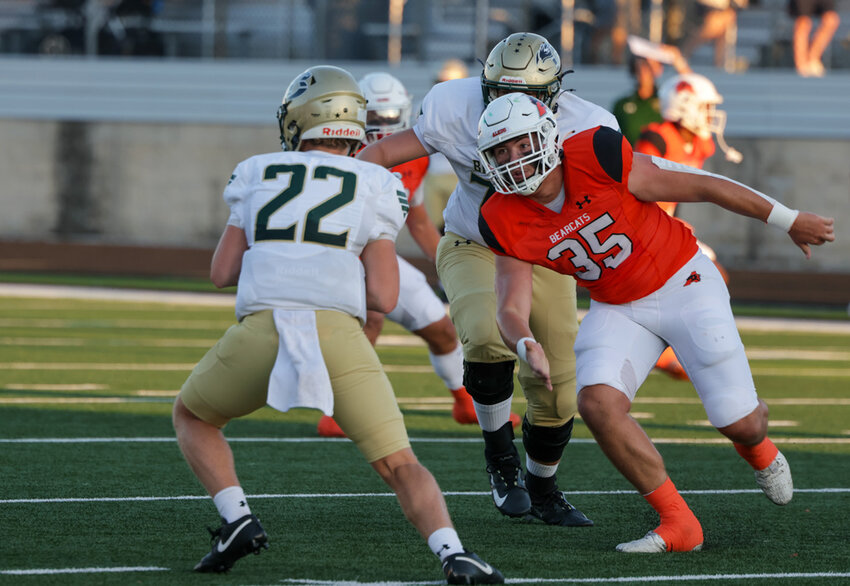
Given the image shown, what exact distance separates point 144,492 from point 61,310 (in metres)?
9.01

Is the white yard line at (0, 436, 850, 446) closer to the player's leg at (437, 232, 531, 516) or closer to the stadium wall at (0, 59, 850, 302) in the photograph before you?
the player's leg at (437, 232, 531, 516)

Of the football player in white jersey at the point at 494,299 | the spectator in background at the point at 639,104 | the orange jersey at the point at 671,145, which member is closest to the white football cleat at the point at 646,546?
the football player in white jersey at the point at 494,299

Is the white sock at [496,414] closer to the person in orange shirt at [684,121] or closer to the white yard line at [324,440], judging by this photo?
the white yard line at [324,440]

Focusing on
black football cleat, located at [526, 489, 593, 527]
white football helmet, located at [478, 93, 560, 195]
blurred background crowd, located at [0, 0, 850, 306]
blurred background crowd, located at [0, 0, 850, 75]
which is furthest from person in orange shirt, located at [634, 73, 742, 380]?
blurred background crowd, located at [0, 0, 850, 75]

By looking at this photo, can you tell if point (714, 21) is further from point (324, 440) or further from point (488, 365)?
point (488, 365)

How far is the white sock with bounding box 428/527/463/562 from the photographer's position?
428 cm

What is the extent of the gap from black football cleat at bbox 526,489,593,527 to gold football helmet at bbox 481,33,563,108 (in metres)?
1.58

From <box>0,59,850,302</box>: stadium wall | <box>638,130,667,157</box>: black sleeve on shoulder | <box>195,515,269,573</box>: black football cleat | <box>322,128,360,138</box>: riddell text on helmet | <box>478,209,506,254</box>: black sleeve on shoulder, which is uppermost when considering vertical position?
<box>322,128,360,138</box>: riddell text on helmet

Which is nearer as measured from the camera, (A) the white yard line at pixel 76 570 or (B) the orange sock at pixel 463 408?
(A) the white yard line at pixel 76 570

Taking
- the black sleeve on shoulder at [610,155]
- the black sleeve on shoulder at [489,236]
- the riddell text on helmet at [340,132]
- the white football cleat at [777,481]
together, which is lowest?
the white football cleat at [777,481]

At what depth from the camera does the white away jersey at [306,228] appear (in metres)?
4.45

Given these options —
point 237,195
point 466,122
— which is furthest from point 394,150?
point 237,195

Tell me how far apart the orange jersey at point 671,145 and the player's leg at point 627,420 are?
4.27 metres

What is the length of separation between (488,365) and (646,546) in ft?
4.11
